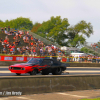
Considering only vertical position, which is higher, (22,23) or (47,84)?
(22,23)

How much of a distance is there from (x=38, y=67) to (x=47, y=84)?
7.02 meters

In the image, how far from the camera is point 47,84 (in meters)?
9.97

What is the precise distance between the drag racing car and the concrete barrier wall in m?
6.17

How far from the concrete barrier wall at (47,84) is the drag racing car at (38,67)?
6.17 metres

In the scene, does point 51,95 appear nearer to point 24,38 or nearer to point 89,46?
point 24,38

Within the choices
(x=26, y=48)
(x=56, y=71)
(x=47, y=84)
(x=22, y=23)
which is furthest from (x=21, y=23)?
(x=47, y=84)

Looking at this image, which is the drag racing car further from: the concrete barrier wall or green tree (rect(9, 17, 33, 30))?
green tree (rect(9, 17, 33, 30))

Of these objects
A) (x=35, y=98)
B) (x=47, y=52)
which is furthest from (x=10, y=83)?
(x=47, y=52)

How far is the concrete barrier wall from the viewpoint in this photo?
29.8 feet

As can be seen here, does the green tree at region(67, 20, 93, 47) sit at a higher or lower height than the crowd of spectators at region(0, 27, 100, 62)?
higher

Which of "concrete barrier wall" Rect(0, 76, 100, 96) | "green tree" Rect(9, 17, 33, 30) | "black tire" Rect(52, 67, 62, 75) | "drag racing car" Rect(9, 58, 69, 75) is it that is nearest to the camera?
"concrete barrier wall" Rect(0, 76, 100, 96)

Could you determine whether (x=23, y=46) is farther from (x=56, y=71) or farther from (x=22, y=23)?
(x=22, y=23)

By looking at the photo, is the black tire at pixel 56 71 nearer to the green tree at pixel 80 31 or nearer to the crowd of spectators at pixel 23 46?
the crowd of spectators at pixel 23 46

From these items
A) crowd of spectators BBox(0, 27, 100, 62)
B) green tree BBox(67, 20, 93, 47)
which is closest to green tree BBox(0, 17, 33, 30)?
green tree BBox(67, 20, 93, 47)
